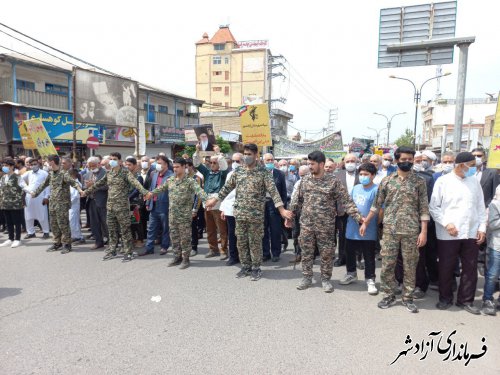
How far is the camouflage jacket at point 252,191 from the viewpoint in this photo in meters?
5.26

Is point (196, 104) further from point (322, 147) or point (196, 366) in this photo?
point (196, 366)

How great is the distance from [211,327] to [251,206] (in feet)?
6.61

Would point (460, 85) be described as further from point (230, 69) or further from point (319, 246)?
point (230, 69)

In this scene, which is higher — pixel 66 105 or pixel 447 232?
pixel 66 105

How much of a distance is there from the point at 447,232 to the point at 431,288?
3.88ft

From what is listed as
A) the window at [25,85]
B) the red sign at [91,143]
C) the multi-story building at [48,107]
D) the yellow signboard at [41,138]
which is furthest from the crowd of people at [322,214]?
the window at [25,85]

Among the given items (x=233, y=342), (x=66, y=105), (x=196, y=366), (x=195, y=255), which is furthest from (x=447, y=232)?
(x=66, y=105)

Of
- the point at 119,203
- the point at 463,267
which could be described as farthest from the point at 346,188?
the point at 119,203

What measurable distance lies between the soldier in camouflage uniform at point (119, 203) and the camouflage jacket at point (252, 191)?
1.95 meters

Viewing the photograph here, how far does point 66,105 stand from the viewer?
67.9 ft

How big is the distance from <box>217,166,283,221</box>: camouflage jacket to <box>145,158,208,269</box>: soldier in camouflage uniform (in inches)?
27.8

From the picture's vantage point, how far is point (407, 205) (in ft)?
13.2

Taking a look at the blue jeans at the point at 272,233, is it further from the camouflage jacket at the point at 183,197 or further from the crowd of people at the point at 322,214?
the camouflage jacket at the point at 183,197

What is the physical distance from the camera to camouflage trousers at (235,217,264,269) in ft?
17.4
